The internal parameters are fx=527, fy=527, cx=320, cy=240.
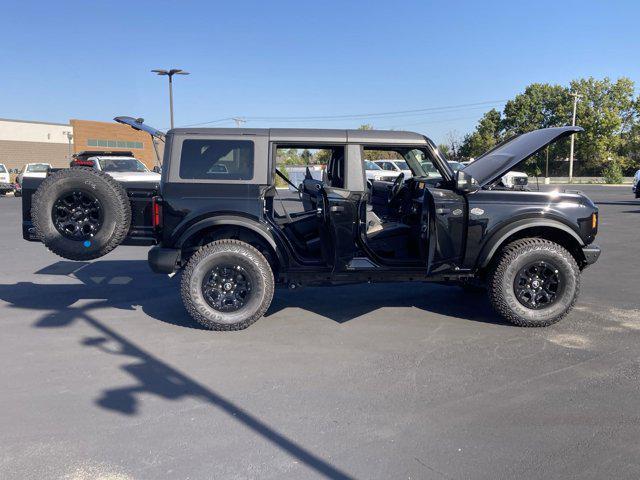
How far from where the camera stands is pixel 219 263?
524cm

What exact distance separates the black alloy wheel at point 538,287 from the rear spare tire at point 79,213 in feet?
13.5

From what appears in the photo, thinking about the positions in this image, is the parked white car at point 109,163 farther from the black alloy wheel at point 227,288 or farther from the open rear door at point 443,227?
the open rear door at point 443,227

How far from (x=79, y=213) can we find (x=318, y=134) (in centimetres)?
257

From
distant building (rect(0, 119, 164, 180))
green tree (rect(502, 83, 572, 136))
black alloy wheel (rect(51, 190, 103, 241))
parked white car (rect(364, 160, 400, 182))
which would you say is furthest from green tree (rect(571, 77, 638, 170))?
black alloy wheel (rect(51, 190, 103, 241))

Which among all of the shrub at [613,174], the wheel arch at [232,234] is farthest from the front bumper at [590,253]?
the shrub at [613,174]

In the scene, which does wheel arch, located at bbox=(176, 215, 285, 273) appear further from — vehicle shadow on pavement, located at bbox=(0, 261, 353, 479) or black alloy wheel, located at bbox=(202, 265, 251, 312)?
vehicle shadow on pavement, located at bbox=(0, 261, 353, 479)

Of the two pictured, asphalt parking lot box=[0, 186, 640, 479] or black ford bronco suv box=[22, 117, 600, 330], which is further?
black ford bronco suv box=[22, 117, 600, 330]

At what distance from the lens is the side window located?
5.29m

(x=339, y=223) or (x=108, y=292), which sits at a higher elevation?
(x=339, y=223)

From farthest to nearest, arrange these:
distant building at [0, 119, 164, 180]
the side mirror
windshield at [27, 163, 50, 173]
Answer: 1. distant building at [0, 119, 164, 180]
2. windshield at [27, 163, 50, 173]
3. the side mirror

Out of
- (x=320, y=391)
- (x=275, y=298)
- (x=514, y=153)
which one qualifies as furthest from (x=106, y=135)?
(x=320, y=391)

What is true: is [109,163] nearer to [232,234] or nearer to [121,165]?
[121,165]

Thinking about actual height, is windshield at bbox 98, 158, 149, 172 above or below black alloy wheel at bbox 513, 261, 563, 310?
above

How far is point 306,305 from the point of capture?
637cm
